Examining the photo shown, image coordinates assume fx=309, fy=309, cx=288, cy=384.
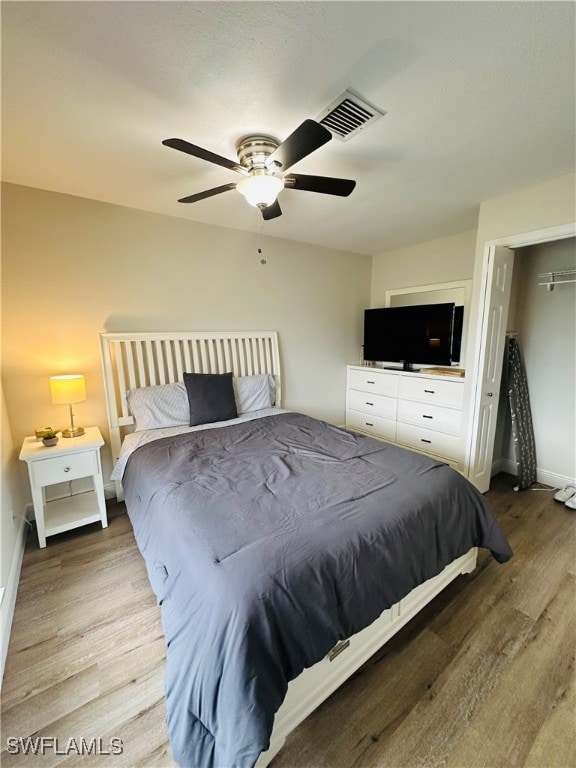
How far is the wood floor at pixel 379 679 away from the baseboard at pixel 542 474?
4.01ft

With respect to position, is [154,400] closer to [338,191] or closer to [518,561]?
[338,191]

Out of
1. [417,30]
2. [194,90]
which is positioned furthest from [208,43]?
[417,30]

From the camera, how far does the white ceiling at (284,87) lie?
1.04 metres

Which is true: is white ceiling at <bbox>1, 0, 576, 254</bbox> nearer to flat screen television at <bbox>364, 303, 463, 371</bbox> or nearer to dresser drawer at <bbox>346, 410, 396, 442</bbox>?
flat screen television at <bbox>364, 303, 463, 371</bbox>

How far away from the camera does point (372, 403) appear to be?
3906 millimetres

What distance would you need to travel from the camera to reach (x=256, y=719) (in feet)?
2.90

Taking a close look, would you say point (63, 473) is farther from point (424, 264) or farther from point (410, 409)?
point (424, 264)

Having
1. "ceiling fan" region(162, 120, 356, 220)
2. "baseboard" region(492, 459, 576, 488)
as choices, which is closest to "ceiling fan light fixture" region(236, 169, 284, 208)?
"ceiling fan" region(162, 120, 356, 220)

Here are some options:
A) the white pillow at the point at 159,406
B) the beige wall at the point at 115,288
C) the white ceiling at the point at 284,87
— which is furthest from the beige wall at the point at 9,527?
the white ceiling at the point at 284,87

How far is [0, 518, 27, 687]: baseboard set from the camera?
1432mm

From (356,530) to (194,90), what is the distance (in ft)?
6.57

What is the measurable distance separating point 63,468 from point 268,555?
5.97 ft

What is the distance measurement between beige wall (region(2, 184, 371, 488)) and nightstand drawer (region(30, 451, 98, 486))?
1.59 feet

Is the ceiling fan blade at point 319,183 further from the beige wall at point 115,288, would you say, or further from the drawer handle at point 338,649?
the drawer handle at point 338,649
